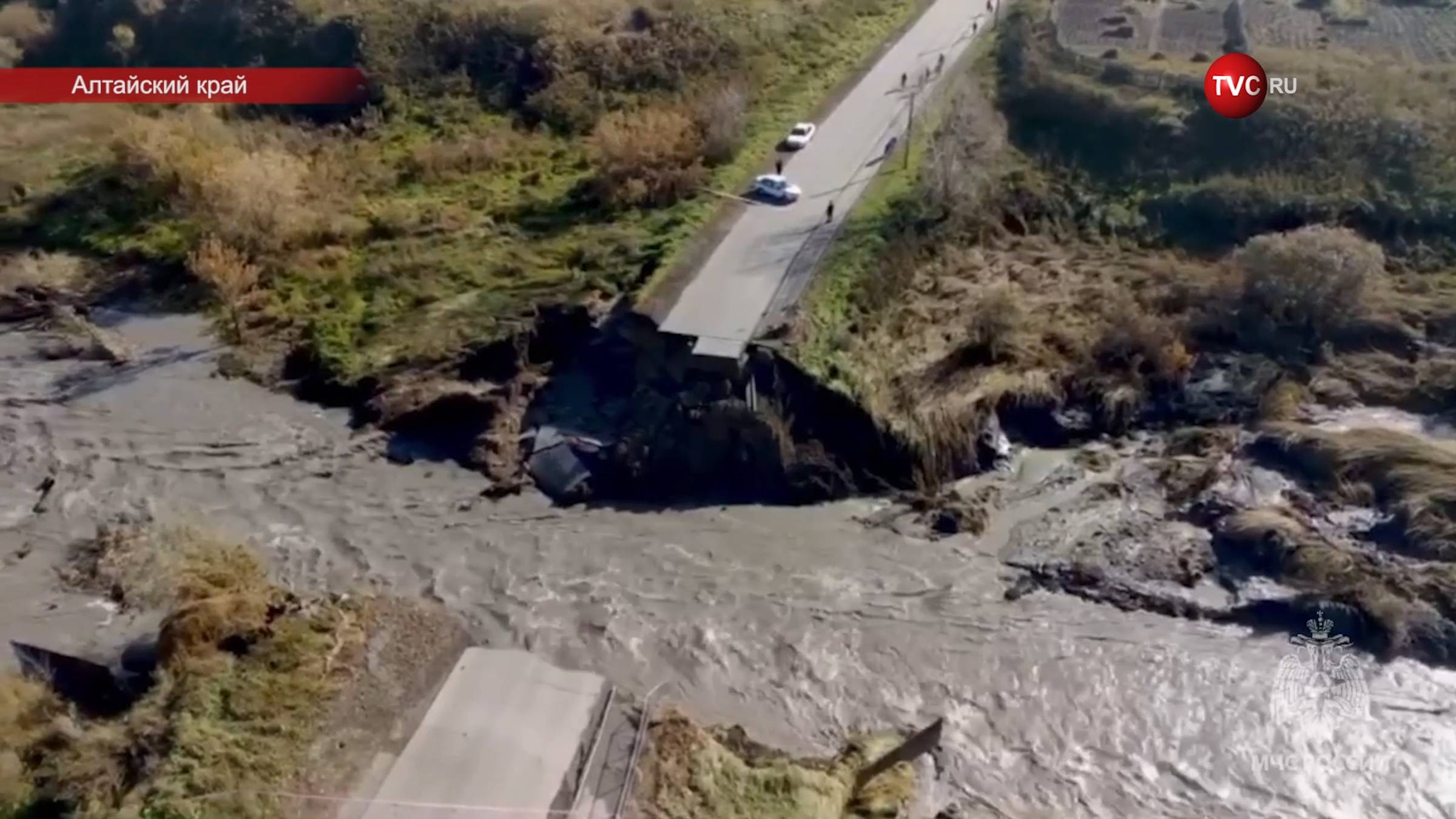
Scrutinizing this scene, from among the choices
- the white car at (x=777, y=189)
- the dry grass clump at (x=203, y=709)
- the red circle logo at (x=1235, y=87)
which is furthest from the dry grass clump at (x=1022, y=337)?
the dry grass clump at (x=203, y=709)

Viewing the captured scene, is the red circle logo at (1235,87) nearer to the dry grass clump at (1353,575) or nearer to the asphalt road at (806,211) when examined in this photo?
the asphalt road at (806,211)

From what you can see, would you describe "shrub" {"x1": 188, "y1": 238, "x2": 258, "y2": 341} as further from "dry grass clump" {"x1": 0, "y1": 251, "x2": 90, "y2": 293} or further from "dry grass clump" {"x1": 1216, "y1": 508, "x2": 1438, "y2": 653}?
"dry grass clump" {"x1": 1216, "y1": 508, "x2": 1438, "y2": 653}

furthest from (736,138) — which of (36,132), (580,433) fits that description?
(36,132)

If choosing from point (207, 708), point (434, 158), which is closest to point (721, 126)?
point (434, 158)

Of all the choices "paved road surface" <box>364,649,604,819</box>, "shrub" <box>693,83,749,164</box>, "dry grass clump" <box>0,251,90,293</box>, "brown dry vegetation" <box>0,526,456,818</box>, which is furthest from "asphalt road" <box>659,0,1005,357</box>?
"dry grass clump" <box>0,251,90,293</box>

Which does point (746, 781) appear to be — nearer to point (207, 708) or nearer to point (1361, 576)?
point (207, 708)

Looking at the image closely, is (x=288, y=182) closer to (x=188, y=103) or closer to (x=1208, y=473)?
(x=188, y=103)

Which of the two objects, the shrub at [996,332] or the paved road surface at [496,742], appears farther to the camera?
the shrub at [996,332]
